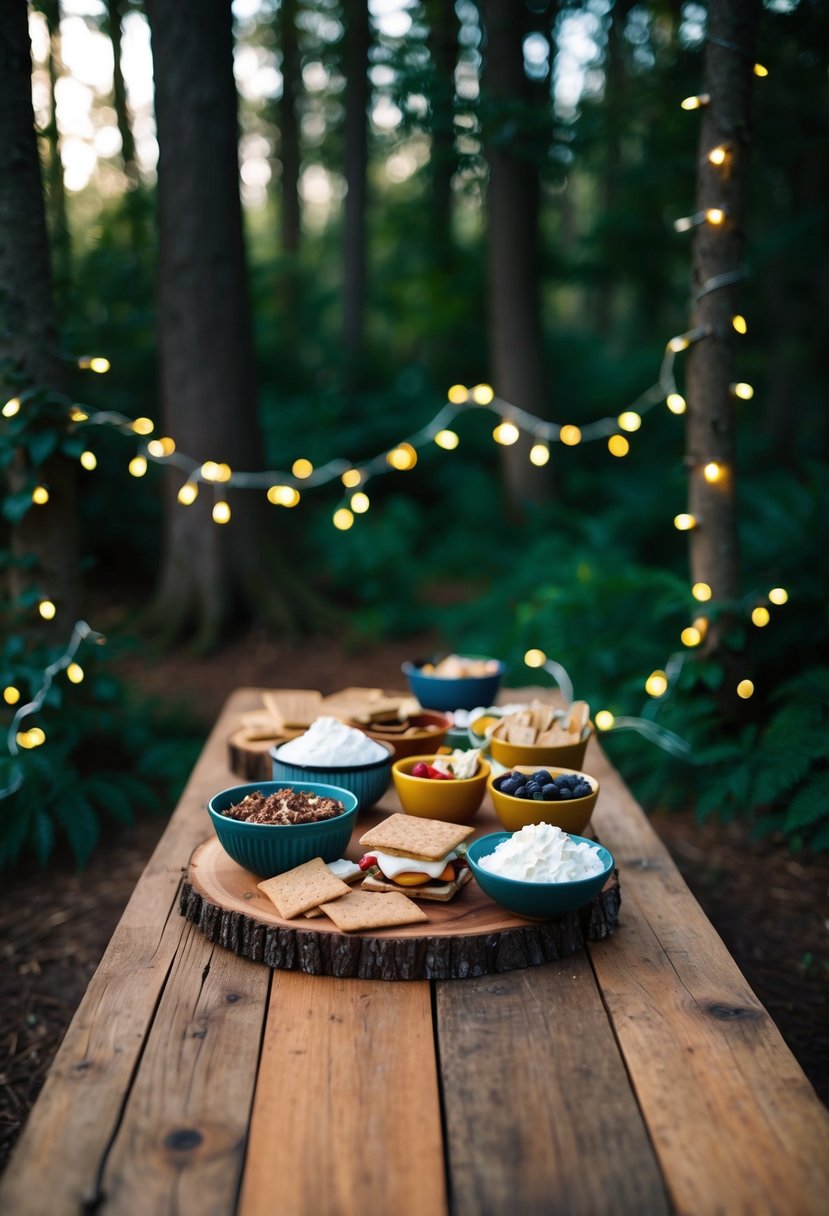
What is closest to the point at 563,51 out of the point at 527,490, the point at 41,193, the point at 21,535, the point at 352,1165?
the point at 527,490

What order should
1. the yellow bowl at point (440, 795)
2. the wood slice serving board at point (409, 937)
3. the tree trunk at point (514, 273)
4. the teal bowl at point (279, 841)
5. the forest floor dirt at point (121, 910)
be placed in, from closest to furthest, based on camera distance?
the wood slice serving board at point (409, 937), the teal bowl at point (279, 841), the yellow bowl at point (440, 795), the forest floor dirt at point (121, 910), the tree trunk at point (514, 273)

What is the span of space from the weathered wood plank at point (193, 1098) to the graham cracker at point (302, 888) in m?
0.13

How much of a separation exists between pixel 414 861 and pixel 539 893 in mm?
315

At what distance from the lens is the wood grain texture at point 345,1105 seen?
1.34 m

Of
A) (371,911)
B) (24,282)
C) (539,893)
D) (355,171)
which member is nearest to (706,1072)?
(539,893)

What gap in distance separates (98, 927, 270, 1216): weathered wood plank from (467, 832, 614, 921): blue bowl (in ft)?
1.55

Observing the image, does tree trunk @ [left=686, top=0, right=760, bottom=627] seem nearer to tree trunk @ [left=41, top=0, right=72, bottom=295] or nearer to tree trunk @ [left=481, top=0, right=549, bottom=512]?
tree trunk @ [left=41, top=0, right=72, bottom=295]

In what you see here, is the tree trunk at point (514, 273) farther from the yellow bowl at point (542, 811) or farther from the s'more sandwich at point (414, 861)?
the s'more sandwich at point (414, 861)

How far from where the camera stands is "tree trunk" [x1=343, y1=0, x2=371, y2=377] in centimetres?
1023

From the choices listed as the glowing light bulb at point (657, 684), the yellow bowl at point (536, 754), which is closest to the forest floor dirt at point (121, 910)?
the glowing light bulb at point (657, 684)

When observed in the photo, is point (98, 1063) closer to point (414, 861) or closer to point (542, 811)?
point (414, 861)

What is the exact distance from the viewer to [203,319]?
588cm

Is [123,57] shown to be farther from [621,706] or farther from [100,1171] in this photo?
[100,1171]

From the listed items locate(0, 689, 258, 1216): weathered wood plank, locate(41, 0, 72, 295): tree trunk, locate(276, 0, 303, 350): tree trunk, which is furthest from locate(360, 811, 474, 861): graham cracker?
locate(276, 0, 303, 350): tree trunk
